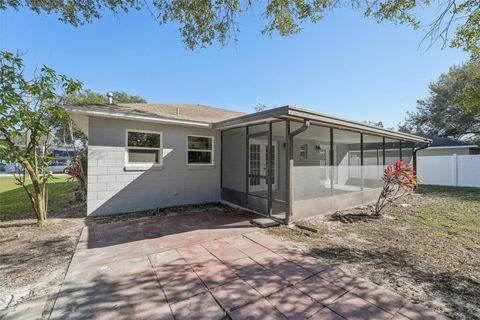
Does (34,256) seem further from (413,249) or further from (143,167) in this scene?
(413,249)

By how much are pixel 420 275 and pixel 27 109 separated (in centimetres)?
771

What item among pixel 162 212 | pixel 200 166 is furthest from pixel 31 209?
pixel 200 166

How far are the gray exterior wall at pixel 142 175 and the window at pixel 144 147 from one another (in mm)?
164

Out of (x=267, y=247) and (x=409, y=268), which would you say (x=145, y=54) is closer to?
(x=267, y=247)

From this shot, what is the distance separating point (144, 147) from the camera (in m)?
6.59

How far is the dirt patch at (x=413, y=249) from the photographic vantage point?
2.62 m

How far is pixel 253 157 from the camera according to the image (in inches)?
309

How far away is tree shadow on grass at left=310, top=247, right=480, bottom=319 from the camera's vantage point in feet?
7.89

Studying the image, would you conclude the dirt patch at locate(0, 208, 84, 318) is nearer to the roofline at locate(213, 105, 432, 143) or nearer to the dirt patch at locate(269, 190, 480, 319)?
the dirt patch at locate(269, 190, 480, 319)

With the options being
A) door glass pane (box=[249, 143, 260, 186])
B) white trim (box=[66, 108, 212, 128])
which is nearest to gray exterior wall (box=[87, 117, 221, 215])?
white trim (box=[66, 108, 212, 128])

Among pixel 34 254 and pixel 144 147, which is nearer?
pixel 34 254

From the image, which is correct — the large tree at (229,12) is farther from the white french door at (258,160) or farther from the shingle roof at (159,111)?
the white french door at (258,160)

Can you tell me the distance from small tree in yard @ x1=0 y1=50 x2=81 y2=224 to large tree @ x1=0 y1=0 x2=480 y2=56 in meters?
2.02

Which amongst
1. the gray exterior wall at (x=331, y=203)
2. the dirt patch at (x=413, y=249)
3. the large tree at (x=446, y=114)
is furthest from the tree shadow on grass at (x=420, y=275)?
the large tree at (x=446, y=114)
